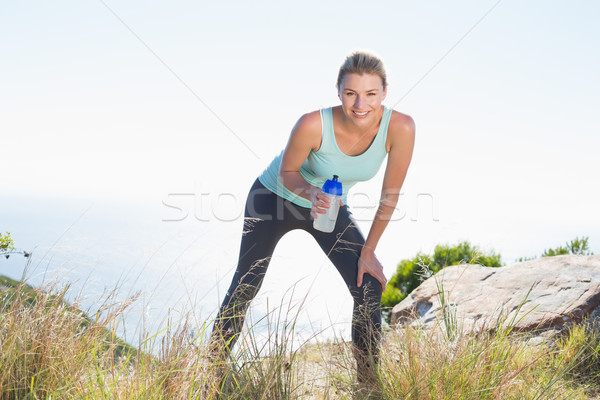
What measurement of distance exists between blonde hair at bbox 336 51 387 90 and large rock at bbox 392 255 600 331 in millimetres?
1964

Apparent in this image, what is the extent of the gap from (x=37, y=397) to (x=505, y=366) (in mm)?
2528

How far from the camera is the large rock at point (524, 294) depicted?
14.8ft

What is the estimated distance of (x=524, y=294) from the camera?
194 inches

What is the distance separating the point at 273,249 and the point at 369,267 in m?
0.74

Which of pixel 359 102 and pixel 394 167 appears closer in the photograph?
pixel 359 102

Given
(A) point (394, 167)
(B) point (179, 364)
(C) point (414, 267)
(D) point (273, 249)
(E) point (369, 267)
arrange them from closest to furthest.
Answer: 1. (B) point (179, 364)
2. (E) point (369, 267)
3. (D) point (273, 249)
4. (A) point (394, 167)
5. (C) point (414, 267)

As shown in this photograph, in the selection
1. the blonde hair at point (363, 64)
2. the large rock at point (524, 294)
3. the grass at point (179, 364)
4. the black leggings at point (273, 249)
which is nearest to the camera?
the grass at point (179, 364)

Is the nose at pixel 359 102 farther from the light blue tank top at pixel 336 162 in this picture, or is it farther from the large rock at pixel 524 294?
the large rock at pixel 524 294

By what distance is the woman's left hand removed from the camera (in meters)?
3.20

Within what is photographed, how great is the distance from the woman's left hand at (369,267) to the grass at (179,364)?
20.5 inches

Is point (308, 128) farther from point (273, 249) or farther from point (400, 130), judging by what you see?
point (273, 249)

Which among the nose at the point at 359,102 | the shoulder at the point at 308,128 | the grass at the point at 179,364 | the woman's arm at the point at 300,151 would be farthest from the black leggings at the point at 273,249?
the nose at the point at 359,102

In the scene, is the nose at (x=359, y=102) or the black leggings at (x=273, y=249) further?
the nose at (x=359, y=102)

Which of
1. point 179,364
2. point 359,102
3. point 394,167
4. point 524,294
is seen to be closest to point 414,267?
point 524,294
